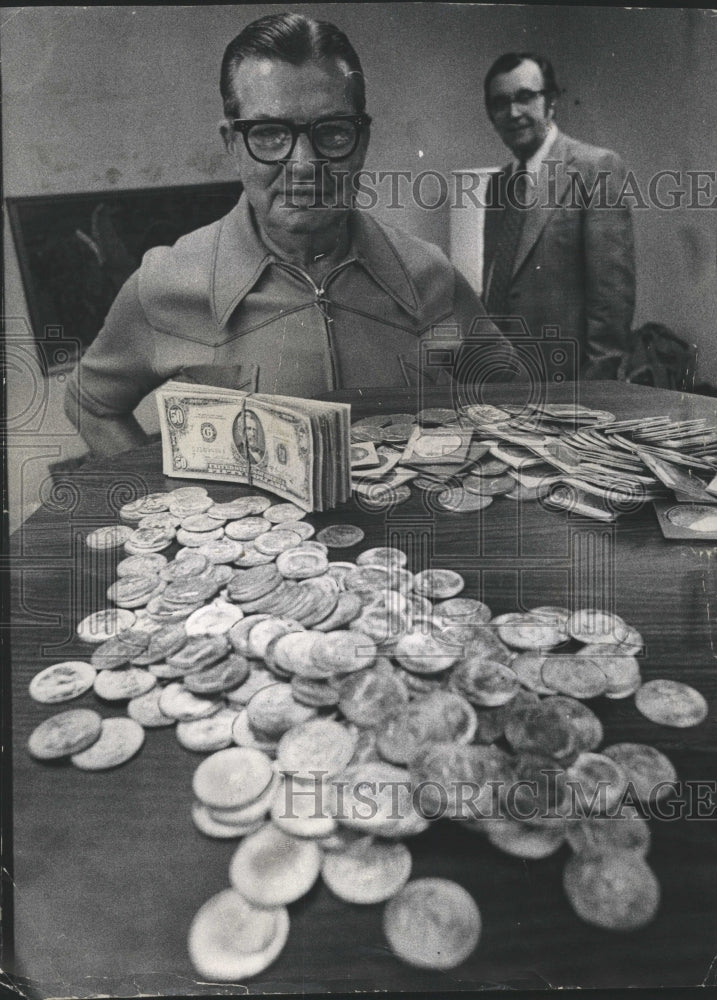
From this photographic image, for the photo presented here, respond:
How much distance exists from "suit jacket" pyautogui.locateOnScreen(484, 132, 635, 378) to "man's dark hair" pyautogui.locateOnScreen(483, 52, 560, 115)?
0.11 meters

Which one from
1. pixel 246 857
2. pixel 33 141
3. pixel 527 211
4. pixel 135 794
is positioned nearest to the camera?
pixel 246 857

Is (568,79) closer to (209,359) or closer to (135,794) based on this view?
(209,359)

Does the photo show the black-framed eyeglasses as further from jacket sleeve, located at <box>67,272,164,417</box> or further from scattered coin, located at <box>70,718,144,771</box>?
scattered coin, located at <box>70,718,144,771</box>

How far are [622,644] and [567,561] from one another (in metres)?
0.29

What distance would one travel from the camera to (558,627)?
158 cm

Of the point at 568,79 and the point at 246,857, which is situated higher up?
the point at 568,79

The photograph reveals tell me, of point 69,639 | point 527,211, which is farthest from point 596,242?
point 69,639

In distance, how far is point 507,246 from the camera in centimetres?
190

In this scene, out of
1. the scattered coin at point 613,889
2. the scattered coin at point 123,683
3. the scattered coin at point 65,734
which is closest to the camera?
the scattered coin at point 613,889

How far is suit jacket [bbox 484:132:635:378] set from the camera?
1.88 metres

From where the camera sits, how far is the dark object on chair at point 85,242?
71.0 inches

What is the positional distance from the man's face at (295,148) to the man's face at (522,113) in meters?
0.34

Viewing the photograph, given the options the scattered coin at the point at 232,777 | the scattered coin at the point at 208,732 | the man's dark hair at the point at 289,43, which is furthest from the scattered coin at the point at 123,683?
the man's dark hair at the point at 289,43

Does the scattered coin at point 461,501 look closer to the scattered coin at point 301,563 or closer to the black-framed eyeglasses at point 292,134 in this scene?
the scattered coin at point 301,563
